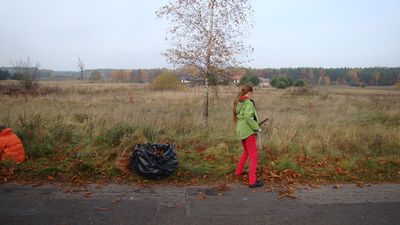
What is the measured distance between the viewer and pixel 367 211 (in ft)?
15.5

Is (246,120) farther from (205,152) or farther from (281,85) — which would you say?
(281,85)

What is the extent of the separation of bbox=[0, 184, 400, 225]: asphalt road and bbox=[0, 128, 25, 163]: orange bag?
4.21 ft

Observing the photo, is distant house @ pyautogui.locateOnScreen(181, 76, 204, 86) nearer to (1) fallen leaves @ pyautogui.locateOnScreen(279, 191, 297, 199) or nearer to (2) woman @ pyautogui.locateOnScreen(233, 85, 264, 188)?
(2) woman @ pyautogui.locateOnScreen(233, 85, 264, 188)

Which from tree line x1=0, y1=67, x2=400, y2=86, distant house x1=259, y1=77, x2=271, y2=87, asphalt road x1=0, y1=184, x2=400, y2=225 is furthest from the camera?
tree line x1=0, y1=67, x2=400, y2=86

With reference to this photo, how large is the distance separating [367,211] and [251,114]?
7.71 ft

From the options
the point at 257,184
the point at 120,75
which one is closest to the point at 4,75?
the point at 120,75

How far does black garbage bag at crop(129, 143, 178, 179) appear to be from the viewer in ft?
19.6

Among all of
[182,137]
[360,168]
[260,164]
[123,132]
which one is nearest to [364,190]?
[360,168]

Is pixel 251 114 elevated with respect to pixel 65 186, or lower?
elevated

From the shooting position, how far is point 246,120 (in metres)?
5.95

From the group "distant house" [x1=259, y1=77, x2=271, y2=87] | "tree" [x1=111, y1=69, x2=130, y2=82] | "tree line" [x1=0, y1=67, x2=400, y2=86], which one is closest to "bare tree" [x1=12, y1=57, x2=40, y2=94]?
"distant house" [x1=259, y1=77, x2=271, y2=87]

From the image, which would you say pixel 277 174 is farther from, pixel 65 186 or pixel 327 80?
pixel 327 80

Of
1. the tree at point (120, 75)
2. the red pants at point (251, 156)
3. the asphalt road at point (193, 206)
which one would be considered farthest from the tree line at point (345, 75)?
the asphalt road at point (193, 206)

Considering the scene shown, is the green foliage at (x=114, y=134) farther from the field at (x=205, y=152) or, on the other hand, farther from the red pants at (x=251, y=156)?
the red pants at (x=251, y=156)
